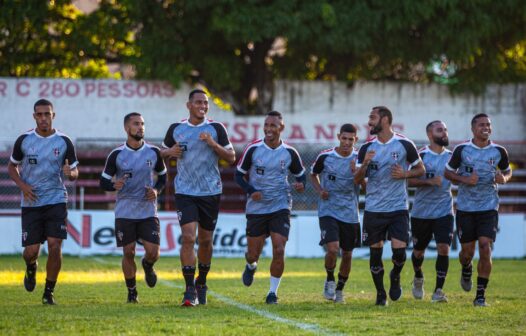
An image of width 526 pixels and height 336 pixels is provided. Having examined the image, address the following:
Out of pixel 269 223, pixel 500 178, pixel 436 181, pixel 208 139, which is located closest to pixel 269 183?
pixel 269 223

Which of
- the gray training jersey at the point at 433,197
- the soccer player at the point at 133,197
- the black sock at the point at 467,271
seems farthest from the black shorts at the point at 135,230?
the black sock at the point at 467,271

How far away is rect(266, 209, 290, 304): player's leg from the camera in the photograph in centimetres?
1406

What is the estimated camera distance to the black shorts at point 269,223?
47.1 feet

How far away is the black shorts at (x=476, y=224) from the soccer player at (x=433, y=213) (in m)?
0.63

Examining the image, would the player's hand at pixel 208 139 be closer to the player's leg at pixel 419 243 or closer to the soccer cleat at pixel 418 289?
the player's leg at pixel 419 243

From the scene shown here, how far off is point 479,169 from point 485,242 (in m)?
0.99

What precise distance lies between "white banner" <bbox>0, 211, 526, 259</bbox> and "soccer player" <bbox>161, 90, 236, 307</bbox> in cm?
1312

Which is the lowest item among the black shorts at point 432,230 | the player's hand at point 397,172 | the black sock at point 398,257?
the black sock at point 398,257

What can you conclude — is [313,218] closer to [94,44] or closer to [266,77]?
[266,77]

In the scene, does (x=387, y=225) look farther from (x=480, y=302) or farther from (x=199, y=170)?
(x=199, y=170)

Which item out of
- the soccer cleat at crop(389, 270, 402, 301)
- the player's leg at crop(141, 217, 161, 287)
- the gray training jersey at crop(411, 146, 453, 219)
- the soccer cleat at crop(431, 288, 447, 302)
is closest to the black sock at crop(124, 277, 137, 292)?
the player's leg at crop(141, 217, 161, 287)

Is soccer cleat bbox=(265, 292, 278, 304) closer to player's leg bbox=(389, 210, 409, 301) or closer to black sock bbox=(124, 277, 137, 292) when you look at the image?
player's leg bbox=(389, 210, 409, 301)

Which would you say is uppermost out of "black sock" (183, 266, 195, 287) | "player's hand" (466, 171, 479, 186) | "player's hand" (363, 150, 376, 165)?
"player's hand" (363, 150, 376, 165)

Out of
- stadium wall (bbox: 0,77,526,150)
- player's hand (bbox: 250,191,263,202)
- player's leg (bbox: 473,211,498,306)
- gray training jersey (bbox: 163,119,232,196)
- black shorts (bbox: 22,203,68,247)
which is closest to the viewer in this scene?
gray training jersey (bbox: 163,119,232,196)
